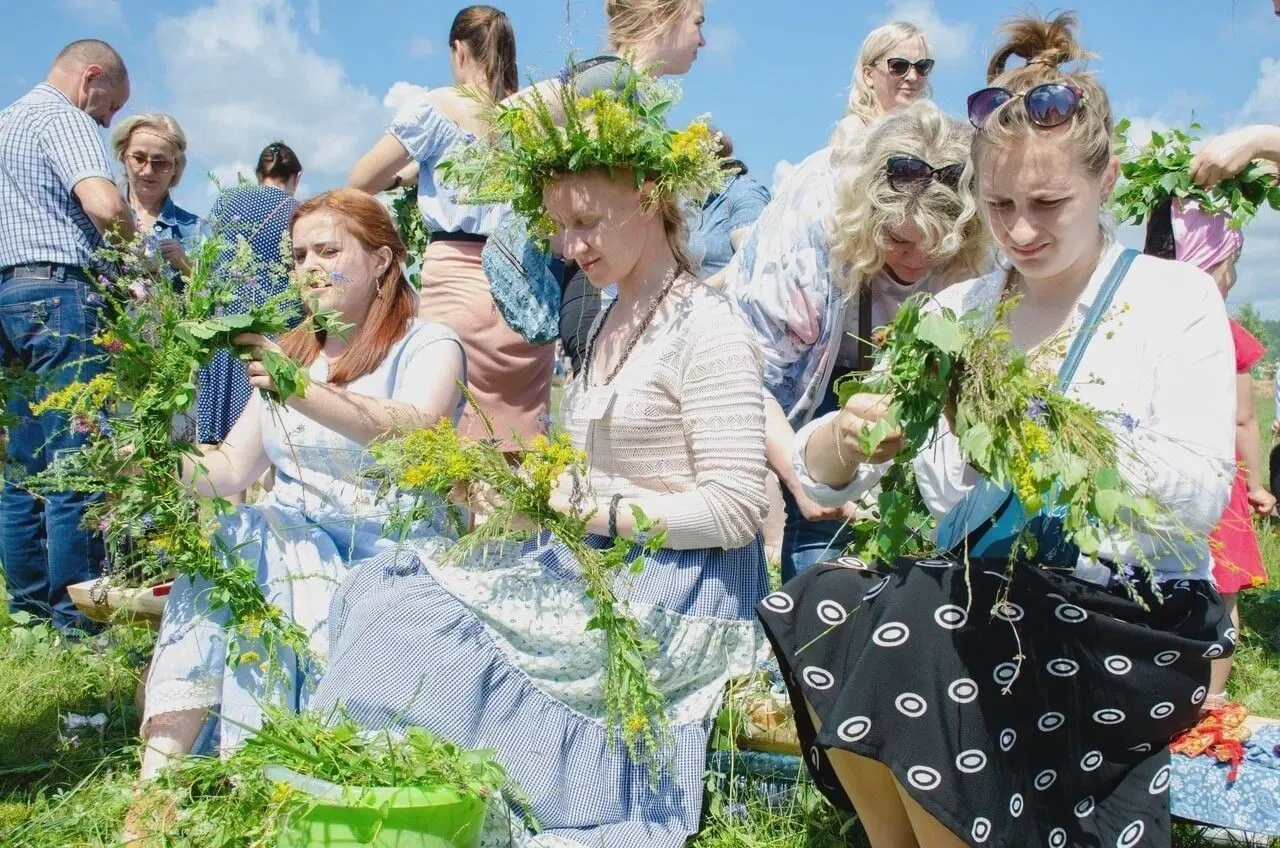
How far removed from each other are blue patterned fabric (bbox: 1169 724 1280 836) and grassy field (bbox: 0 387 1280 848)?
0.35m

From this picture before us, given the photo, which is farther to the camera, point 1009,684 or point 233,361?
point 233,361

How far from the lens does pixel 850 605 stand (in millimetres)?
2322

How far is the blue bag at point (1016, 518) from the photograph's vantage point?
2.36 metres

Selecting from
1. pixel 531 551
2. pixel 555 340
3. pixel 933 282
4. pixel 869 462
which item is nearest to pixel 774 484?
pixel 555 340

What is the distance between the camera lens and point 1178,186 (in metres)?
3.62

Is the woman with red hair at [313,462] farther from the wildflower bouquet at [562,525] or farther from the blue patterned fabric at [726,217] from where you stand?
the blue patterned fabric at [726,217]

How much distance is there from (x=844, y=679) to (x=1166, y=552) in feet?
2.09

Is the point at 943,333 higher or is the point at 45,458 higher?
the point at 943,333

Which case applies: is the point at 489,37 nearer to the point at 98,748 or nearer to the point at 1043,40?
the point at 1043,40

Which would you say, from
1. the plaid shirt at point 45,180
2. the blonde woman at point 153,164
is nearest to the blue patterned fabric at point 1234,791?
the plaid shirt at point 45,180

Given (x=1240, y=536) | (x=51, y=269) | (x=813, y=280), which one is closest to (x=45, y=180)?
(x=51, y=269)

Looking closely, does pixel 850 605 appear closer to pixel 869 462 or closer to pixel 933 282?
pixel 869 462

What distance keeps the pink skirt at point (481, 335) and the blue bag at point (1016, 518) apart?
7.31 ft

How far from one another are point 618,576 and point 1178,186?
2.12m
